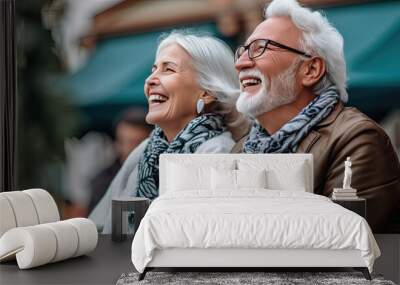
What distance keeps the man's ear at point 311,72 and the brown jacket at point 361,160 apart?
40 cm

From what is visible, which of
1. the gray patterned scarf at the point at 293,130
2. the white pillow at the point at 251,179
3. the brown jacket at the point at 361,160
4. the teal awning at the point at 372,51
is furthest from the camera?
the teal awning at the point at 372,51

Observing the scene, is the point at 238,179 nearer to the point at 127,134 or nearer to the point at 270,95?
the point at 270,95

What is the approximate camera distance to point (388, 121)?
6824 mm

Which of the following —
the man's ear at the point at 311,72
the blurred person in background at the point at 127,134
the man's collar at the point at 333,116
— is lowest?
the blurred person in background at the point at 127,134

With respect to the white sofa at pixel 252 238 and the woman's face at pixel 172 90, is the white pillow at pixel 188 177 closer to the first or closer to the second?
the woman's face at pixel 172 90

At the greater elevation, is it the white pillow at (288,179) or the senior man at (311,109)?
the senior man at (311,109)

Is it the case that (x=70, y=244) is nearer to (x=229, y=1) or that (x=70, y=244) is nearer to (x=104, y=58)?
(x=104, y=58)

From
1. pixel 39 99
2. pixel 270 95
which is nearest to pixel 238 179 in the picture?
pixel 270 95

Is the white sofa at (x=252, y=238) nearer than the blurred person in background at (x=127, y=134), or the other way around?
the white sofa at (x=252, y=238)

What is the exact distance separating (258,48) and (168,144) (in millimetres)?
1404

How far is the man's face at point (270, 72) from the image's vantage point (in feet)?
22.2

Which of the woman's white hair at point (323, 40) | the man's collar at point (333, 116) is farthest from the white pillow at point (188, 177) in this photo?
the woman's white hair at point (323, 40)

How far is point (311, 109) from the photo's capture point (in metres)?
6.73

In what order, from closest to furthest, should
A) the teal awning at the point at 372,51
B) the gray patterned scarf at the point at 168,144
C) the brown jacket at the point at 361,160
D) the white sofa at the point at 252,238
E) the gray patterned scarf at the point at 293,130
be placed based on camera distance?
the white sofa at the point at 252,238 → the brown jacket at the point at 361,160 → the gray patterned scarf at the point at 293,130 → the teal awning at the point at 372,51 → the gray patterned scarf at the point at 168,144
